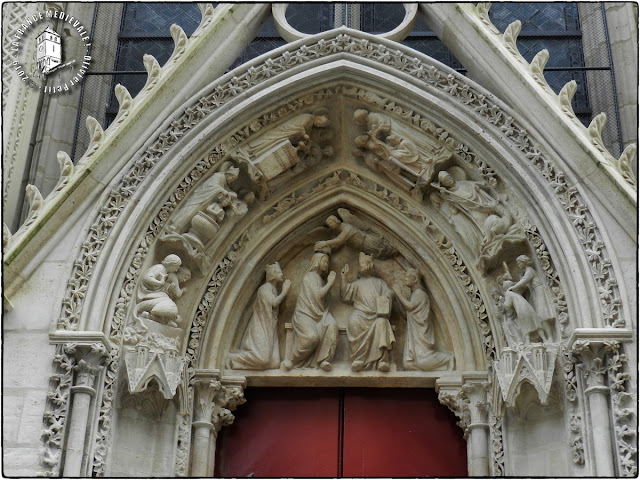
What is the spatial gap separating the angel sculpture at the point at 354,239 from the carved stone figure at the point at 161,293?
4.52 ft

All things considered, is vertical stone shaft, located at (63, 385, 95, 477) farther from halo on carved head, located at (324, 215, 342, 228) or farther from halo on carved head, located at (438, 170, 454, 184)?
halo on carved head, located at (438, 170, 454, 184)

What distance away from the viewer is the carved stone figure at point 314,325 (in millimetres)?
9133

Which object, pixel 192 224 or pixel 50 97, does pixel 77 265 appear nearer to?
pixel 192 224

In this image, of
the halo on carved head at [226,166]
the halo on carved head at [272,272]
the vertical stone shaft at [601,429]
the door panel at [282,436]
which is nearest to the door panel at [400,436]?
the door panel at [282,436]

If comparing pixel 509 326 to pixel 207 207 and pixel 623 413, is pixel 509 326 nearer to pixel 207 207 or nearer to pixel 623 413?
pixel 623 413

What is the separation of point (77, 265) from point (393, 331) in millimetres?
2607

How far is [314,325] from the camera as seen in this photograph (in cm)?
924

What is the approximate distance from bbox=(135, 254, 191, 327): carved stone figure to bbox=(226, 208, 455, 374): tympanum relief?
0.74m

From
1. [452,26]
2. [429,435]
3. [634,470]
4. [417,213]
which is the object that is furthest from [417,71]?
[634,470]

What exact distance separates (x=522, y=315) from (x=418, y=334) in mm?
1056

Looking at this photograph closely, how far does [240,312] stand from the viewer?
30.9 feet

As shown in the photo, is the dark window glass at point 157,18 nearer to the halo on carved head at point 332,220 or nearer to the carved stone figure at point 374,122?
the carved stone figure at point 374,122

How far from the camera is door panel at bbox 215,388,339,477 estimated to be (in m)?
8.92

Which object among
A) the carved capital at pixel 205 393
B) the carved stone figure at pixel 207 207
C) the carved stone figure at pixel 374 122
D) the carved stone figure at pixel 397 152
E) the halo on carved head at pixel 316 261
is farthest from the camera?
the halo on carved head at pixel 316 261
